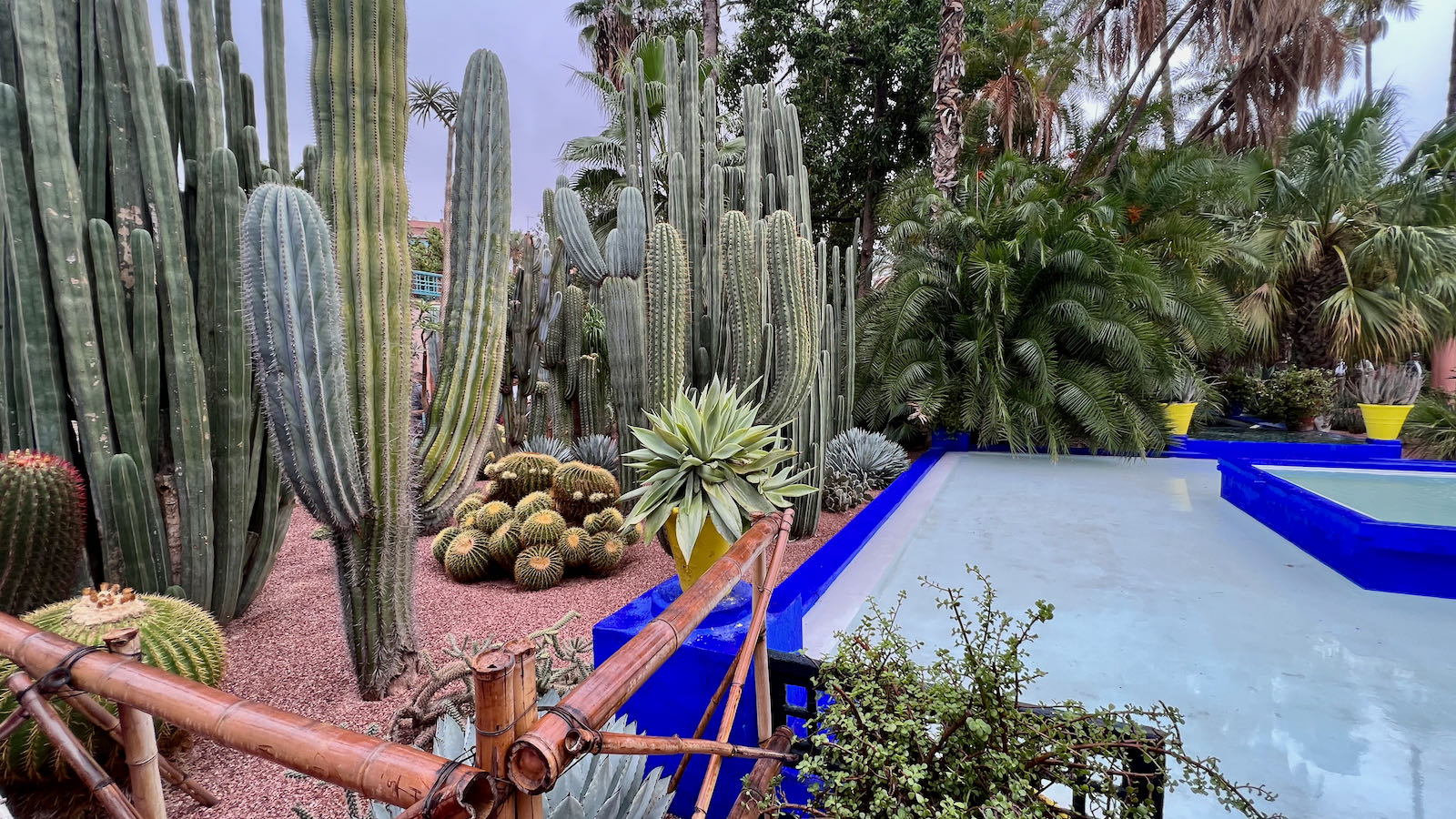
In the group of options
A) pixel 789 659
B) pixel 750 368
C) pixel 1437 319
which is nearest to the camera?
pixel 789 659

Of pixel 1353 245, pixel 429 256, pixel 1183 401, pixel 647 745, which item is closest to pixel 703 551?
pixel 647 745

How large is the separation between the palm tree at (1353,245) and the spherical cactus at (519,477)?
412 inches

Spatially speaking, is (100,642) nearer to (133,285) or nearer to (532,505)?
(133,285)

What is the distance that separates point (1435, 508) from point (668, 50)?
6.13 metres

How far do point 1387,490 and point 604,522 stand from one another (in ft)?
20.4

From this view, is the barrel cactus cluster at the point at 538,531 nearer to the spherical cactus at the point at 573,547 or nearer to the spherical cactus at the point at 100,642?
the spherical cactus at the point at 573,547

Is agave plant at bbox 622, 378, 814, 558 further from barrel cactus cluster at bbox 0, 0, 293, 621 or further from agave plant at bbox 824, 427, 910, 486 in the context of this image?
agave plant at bbox 824, 427, 910, 486

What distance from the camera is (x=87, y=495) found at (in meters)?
2.62

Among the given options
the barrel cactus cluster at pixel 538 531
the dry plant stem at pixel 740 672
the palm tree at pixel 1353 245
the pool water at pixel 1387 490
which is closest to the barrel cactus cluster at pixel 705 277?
the barrel cactus cluster at pixel 538 531

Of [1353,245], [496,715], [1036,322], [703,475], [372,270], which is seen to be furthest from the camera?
[1353,245]

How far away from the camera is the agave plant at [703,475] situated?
205 centimetres

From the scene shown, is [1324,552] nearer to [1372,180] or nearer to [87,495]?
[87,495]

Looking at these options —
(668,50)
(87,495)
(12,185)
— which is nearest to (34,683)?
(87,495)

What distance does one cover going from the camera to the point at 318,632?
3158 mm
